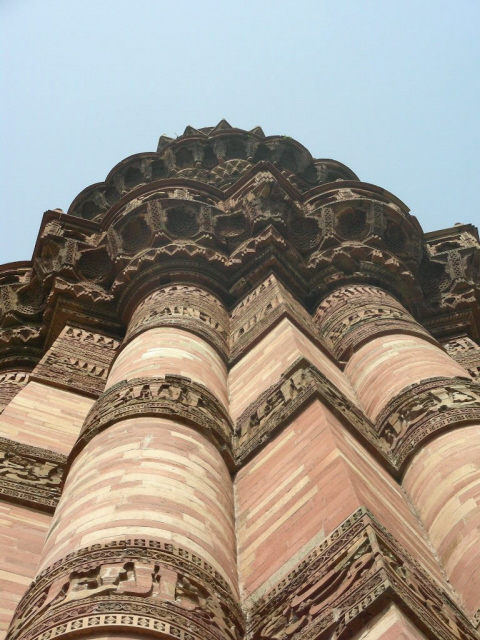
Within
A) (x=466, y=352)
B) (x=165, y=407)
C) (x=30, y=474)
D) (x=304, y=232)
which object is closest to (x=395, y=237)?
(x=304, y=232)

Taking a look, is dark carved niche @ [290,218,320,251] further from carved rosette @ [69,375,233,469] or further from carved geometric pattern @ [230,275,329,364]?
carved rosette @ [69,375,233,469]

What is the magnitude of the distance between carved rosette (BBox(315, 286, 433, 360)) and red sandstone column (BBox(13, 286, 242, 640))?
72.3 inches

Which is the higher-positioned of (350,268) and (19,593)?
(350,268)

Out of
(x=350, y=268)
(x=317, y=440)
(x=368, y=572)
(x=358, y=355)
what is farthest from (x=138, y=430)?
(x=350, y=268)

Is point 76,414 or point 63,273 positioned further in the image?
point 63,273

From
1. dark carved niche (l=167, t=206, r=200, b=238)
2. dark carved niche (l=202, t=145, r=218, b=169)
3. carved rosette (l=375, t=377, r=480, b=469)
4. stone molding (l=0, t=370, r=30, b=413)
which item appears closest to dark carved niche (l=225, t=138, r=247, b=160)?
dark carved niche (l=202, t=145, r=218, b=169)

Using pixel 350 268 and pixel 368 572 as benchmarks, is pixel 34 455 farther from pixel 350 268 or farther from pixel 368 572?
pixel 350 268

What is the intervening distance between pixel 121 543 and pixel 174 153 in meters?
11.4

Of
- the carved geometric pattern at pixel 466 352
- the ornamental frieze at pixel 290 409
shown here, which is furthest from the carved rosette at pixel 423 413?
the carved geometric pattern at pixel 466 352

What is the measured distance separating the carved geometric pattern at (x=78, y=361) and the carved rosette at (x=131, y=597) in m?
4.33

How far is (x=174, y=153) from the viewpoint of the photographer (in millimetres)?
14766

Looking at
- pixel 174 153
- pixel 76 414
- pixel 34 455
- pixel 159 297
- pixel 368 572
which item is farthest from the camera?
pixel 174 153

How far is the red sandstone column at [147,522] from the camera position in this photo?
3660 mm

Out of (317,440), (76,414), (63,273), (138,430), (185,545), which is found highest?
(63,273)
